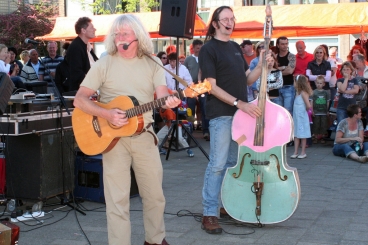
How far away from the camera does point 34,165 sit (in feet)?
21.7

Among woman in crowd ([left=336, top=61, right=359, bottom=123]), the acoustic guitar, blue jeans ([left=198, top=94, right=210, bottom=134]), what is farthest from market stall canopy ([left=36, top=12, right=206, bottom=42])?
the acoustic guitar

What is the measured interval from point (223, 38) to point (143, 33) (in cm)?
126

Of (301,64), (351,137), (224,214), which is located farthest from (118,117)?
(301,64)

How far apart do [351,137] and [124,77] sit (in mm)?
6414

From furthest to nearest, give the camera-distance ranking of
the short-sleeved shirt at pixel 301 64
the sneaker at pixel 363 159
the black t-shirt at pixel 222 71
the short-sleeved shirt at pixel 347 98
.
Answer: the short-sleeved shirt at pixel 301 64 → the short-sleeved shirt at pixel 347 98 → the sneaker at pixel 363 159 → the black t-shirt at pixel 222 71

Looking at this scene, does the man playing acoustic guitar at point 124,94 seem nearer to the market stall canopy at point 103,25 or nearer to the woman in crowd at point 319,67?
the woman in crowd at point 319,67

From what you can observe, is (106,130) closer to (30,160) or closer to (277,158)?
(277,158)

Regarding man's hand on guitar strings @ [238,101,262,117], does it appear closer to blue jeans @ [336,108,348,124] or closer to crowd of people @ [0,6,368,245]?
crowd of people @ [0,6,368,245]

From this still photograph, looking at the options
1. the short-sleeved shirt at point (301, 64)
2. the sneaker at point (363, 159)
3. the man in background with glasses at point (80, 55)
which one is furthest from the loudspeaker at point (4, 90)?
the short-sleeved shirt at point (301, 64)

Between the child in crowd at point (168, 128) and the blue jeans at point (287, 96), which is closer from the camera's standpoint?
the child in crowd at point (168, 128)

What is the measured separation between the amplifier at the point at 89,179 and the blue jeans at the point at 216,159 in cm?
165

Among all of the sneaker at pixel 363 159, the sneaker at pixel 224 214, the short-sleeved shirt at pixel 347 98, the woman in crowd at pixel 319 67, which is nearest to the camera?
the sneaker at pixel 224 214

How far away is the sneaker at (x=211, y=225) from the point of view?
18.3 ft

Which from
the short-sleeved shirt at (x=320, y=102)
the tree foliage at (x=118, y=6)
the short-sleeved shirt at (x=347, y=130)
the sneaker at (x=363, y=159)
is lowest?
the sneaker at (x=363, y=159)
